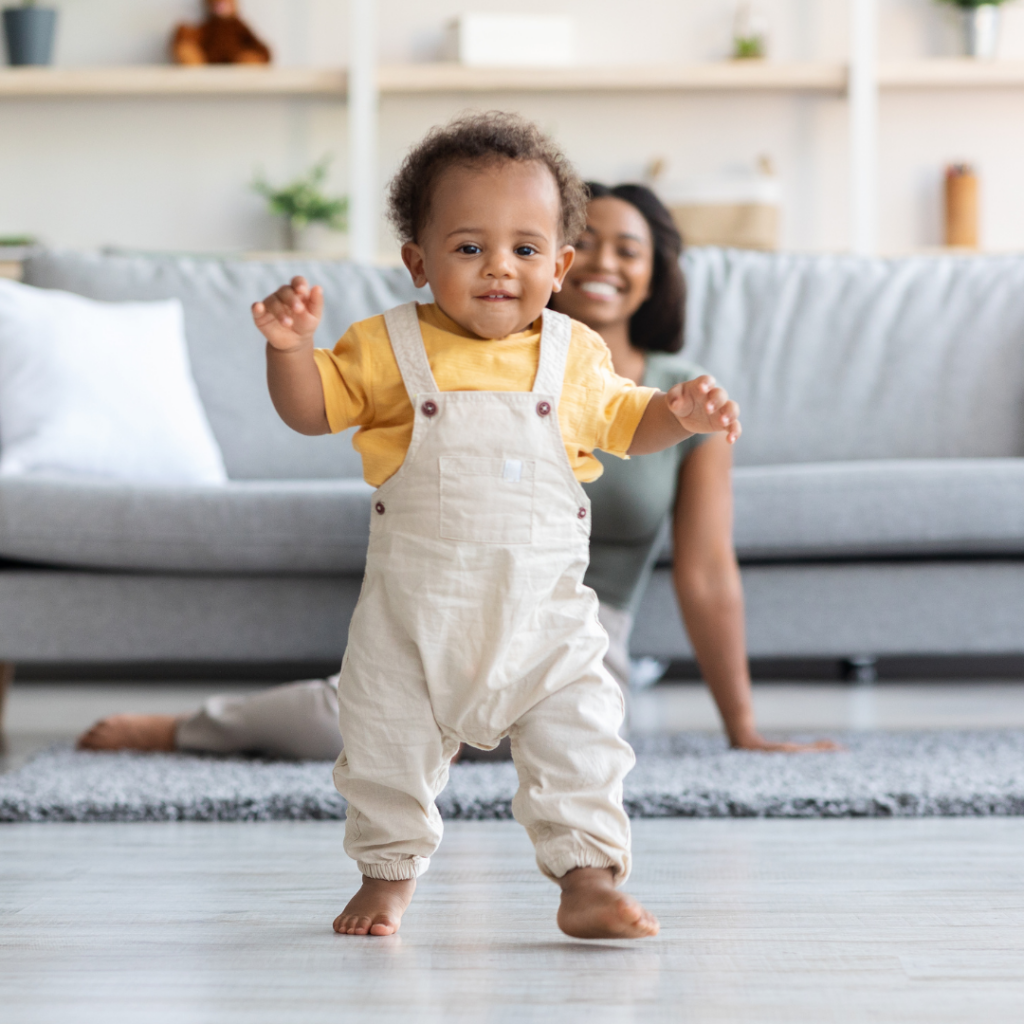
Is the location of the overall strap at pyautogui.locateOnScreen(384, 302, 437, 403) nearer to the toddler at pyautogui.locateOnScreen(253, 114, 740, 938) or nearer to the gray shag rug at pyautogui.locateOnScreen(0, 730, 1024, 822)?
the toddler at pyautogui.locateOnScreen(253, 114, 740, 938)

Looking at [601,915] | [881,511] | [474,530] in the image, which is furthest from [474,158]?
[881,511]

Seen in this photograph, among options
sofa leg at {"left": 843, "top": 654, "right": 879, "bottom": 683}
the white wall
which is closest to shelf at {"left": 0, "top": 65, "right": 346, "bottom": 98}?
the white wall

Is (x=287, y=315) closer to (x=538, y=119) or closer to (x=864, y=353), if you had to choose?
(x=864, y=353)

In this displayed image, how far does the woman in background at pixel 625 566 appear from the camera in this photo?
1.68 meters

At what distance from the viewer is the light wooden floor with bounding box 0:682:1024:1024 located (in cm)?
79

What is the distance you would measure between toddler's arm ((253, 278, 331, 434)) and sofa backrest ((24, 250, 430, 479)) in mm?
1432

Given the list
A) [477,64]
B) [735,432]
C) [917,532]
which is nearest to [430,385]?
[735,432]

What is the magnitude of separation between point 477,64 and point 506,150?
3323 millimetres

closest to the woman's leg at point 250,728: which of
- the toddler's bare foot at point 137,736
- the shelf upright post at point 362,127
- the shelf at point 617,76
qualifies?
the toddler's bare foot at point 137,736

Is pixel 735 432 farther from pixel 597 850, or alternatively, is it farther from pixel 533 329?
pixel 597 850

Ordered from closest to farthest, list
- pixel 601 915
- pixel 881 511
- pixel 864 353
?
1. pixel 601 915
2. pixel 881 511
3. pixel 864 353

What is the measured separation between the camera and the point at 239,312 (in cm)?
257

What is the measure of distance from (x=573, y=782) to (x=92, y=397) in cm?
159

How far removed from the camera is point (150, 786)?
1.49m
